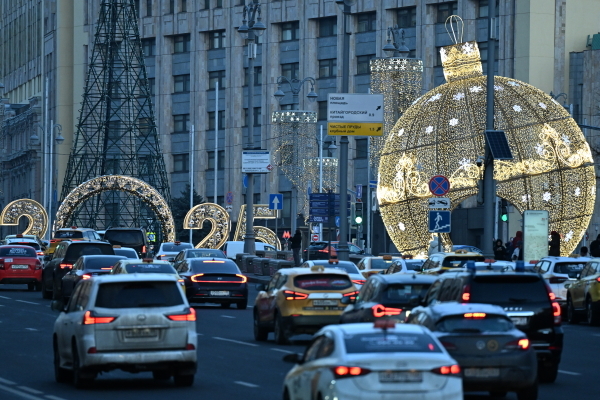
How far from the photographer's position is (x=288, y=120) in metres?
64.9

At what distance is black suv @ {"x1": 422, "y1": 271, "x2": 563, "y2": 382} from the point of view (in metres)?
18.1

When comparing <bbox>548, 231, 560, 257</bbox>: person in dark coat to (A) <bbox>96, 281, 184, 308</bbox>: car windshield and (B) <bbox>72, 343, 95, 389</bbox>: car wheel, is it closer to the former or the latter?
(A) <bbox>96, 281, 184, 308</bbox>: car windshield

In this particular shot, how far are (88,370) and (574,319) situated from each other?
16.4 m

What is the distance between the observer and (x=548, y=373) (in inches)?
724

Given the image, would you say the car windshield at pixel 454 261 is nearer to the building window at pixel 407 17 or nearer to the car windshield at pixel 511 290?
the car windshield at pixel 511 290

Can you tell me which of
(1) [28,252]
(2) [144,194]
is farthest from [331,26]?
(1) [28,252]

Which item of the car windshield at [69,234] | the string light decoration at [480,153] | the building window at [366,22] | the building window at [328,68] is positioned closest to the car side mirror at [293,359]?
the string light decoration at [480,153]

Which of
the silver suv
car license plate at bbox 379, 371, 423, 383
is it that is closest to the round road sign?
the silver suv

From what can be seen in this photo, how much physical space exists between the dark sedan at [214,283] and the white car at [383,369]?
76.9 feet

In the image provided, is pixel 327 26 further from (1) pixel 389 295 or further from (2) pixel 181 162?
(1) pixel 389 295

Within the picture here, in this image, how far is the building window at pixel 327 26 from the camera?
97125mm

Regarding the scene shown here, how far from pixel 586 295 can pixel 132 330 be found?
49.5ft

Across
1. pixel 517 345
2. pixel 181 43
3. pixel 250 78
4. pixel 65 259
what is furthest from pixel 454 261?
pixel 181 43

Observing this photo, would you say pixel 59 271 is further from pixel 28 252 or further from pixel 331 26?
pixel 331 26
